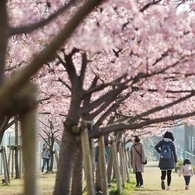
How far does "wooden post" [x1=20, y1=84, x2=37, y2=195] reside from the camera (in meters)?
3.35

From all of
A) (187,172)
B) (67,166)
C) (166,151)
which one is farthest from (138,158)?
(67,166)

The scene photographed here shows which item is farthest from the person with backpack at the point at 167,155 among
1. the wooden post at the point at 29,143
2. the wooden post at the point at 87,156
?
the wooden post at the point at 29,143

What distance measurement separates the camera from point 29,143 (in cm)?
339

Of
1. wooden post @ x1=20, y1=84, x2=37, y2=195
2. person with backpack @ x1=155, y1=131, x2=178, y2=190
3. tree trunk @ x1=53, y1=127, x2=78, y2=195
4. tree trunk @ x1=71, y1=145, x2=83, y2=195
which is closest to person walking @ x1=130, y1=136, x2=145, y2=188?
person with backpack @ x1=155, y1=131, x2=178, y2=190

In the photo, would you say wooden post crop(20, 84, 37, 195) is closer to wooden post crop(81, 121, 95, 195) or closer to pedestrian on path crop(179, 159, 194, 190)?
wooden post crop(81, 121, 95, 195)

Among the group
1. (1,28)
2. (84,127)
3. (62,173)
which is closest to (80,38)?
(84,127)

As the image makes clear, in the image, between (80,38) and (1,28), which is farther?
(80,38)

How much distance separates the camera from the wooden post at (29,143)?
3346 mm

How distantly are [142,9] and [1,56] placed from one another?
15.2 feet

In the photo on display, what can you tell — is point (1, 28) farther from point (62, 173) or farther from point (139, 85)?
point (139, 85)

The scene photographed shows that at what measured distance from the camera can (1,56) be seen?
4082 millimetres

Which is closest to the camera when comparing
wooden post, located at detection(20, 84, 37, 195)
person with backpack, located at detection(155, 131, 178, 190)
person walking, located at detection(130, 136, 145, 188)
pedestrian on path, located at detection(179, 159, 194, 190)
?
wooden post, located at detection(20, 84, 37, 195)

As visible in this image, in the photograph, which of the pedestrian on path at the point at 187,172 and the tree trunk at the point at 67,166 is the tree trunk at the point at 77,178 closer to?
the tree trunk at the point at 67,166

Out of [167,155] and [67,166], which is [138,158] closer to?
[167,155]
